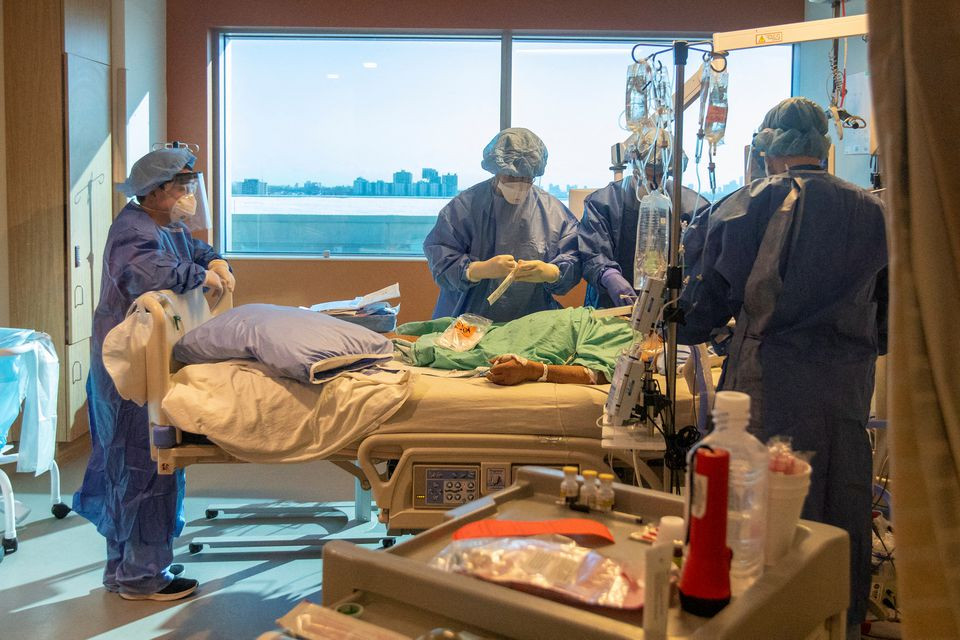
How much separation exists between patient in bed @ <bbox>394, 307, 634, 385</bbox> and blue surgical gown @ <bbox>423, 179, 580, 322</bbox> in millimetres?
495

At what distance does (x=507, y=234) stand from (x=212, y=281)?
1.24 m

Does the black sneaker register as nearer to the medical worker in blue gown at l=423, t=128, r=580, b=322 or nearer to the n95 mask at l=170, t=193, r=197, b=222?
the n95 mask at l=170, t=193, r=197, b=222

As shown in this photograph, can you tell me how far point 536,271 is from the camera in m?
3.49

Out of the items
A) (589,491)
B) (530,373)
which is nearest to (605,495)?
(589,491)

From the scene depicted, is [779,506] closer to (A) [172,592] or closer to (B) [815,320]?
(B) [815,320]

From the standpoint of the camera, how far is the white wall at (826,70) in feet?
15.6

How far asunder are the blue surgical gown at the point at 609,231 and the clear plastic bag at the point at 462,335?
0.61 metres

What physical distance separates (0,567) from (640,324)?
8.95 ft

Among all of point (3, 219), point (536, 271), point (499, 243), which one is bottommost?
point (536, 271)

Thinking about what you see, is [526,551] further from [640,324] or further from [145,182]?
[145,182]

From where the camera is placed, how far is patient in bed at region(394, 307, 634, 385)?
9.02 feet

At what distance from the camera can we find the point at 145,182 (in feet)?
10.8

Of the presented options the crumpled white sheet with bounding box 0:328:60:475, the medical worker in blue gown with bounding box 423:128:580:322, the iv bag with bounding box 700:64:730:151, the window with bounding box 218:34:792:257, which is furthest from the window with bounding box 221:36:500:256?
the iv bag with bounding box 700:64:730:151

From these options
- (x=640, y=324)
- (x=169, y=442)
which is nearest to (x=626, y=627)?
(x=640, y=324)
